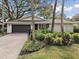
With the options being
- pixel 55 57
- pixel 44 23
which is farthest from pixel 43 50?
pixel 44 23

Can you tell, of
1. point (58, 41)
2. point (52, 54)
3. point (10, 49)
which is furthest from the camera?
point (58, 41)

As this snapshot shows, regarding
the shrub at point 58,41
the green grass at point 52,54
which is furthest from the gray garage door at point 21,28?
the green grass at point 52,54

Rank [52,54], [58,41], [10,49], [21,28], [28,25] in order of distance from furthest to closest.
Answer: [21,28], [28,25], [58,41], [10,49], [52,54]

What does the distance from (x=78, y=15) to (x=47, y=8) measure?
36.0 m

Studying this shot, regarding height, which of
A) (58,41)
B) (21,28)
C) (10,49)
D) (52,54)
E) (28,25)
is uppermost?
(28,25)

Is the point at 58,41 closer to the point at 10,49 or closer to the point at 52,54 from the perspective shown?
the point at 52,54

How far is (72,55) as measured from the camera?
1532 cm

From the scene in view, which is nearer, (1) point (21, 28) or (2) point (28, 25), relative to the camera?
(2) point (28, 25)

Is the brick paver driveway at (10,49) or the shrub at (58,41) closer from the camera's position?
the brick paver driveway at (10,49)

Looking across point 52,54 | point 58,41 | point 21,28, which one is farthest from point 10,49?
point 21,28

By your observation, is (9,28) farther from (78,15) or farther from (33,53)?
(78,15)

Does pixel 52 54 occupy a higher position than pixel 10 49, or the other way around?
pixel 10 49

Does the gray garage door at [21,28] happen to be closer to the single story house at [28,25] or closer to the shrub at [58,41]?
the single story house at [28,25]

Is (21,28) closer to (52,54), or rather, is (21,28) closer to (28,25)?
(28,25)
